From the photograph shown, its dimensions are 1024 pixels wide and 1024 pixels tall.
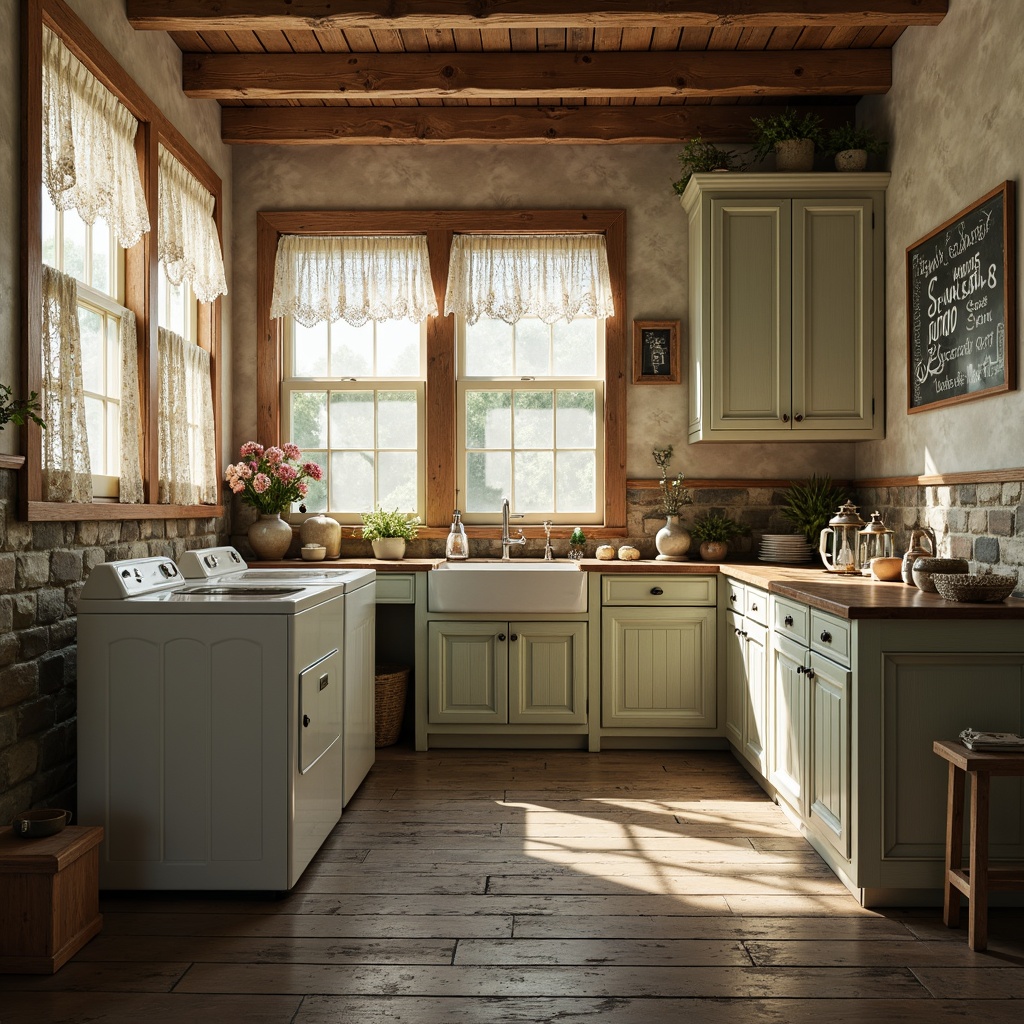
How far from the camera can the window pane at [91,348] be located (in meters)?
3.29

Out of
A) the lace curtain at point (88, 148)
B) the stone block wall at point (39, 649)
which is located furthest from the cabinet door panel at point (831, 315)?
the stone block wall at point (39, 649)

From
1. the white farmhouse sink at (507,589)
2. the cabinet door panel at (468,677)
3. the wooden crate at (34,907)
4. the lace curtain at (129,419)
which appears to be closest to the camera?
the wooden crate at (34,907)

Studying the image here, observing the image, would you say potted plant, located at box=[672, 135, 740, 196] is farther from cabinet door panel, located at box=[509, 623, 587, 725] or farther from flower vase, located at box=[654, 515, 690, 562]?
cabinet door panel, located at box=[509, 623, 587, 725]

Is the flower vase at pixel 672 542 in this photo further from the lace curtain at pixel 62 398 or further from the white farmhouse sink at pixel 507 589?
the lace curtain at pixel 62 398

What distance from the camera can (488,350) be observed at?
496cm

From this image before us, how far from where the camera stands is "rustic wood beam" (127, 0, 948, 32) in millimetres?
3625

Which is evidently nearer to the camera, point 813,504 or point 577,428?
point 813,504

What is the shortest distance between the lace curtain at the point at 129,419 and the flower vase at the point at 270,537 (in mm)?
982

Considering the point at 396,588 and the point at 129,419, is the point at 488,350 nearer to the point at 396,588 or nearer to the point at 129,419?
the point at 396,588

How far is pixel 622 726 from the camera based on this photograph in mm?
4391

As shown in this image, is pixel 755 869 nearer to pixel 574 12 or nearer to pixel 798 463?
pixel 798 463

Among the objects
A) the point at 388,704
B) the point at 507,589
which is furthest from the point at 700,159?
the point at 388,704

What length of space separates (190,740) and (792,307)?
3272mm

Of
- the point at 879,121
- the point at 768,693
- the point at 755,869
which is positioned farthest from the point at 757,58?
the point at 755,869
